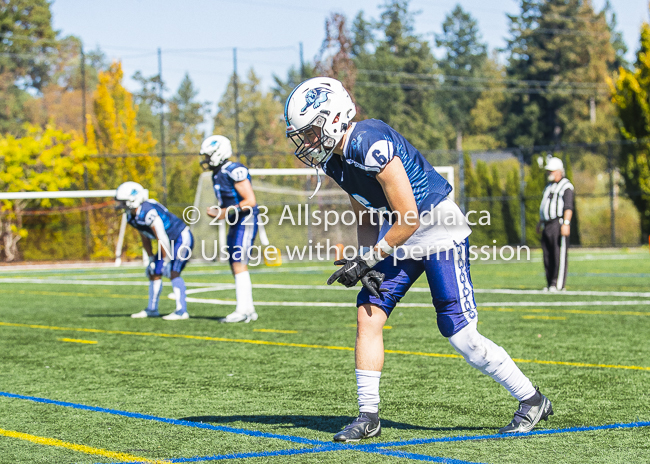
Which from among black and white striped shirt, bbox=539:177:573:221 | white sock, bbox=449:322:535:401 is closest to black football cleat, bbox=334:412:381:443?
white sock, bbox=449:322:535:401

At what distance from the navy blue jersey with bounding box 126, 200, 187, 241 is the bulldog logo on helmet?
5881mm

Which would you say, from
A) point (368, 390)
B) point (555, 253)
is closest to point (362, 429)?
point (368, 390)

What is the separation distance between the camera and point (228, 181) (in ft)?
31.0

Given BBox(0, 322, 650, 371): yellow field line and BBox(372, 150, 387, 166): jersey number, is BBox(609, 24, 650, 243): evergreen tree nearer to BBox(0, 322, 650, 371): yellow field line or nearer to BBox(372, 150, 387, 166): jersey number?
BBox(0, 322, 650, 371): yellow field line

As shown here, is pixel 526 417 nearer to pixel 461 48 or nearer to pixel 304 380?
pixel 304 380

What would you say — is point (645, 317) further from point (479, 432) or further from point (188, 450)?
point (188, 450)

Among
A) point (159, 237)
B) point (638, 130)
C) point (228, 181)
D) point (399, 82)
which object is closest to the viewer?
point (228, 181)

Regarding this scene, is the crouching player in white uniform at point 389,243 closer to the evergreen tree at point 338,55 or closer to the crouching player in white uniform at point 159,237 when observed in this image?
the crouching player in white uniform at point 159,237

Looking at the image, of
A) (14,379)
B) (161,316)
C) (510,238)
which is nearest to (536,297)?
(161,316)

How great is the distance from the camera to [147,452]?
152 inches

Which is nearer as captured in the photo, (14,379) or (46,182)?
(14,379)

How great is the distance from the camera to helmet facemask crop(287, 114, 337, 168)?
4043 mm

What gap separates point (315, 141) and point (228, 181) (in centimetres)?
544

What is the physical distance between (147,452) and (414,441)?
127cm
